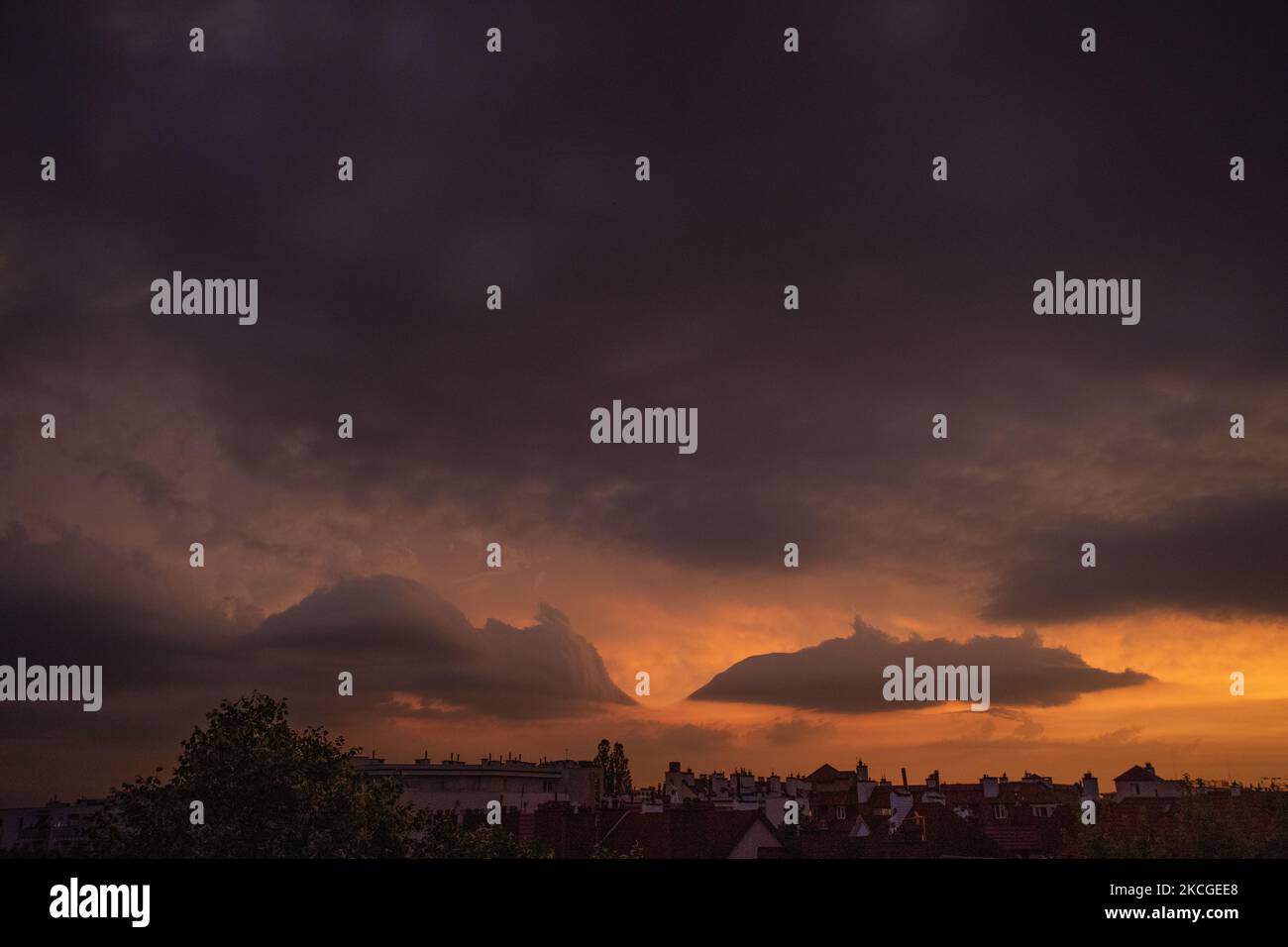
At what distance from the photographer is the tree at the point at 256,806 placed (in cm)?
4078

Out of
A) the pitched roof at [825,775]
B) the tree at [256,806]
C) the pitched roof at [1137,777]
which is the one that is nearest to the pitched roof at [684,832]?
the tree at [256,806]

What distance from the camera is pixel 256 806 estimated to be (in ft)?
139

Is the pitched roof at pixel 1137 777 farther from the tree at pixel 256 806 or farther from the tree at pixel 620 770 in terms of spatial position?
the tree at pixel 256 806

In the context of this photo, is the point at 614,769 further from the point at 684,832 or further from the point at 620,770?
the point at 684,832

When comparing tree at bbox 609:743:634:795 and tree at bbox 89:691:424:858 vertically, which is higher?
tree at bbox 89:691:424:858

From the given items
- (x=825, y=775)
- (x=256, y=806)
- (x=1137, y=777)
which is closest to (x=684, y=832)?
Result: (x=256, y=806)

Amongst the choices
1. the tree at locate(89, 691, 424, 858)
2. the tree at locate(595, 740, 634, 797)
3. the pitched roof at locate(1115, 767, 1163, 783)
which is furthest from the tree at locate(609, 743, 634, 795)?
the tree at locate(89, 691, 424, 858)

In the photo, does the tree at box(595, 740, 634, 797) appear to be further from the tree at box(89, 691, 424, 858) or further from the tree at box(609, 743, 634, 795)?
the tree at box(89, 691, 424, 858)

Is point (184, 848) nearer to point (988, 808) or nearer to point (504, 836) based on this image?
point (504, 836)

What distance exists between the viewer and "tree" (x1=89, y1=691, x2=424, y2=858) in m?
40.8
